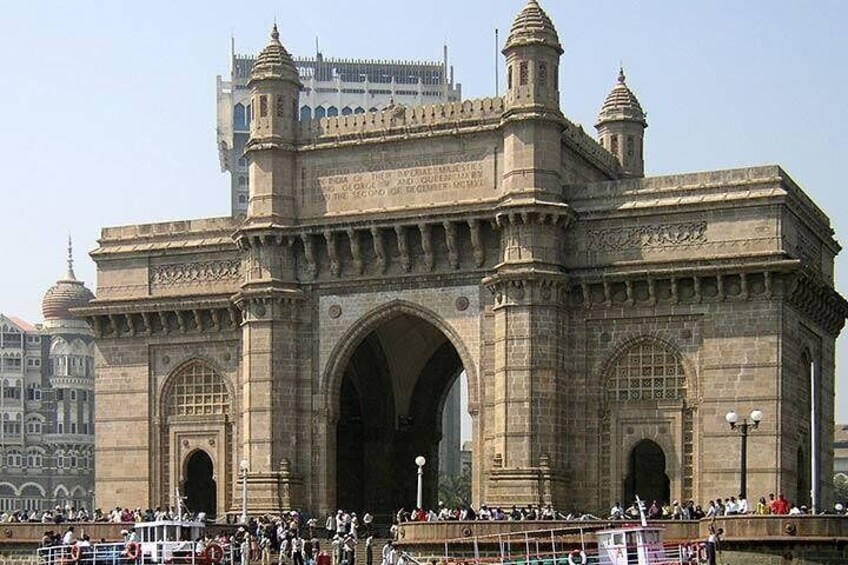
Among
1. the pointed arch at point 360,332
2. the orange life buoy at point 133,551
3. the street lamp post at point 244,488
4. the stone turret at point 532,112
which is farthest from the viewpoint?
the pointed arch at point 360,332

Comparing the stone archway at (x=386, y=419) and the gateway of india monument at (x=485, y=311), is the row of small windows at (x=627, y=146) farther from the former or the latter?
the stone archway at (x=386, y=419)

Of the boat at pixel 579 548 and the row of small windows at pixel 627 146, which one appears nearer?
the boat at pixel 579 548

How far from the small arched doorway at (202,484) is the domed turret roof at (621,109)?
59.5 feet

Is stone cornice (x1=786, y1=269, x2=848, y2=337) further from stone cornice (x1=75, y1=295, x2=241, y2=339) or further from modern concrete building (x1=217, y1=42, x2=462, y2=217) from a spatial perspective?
modern concrete building (x1=217, y1=42, x2=462, y2=217)

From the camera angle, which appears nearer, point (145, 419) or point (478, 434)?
point (478, 434)

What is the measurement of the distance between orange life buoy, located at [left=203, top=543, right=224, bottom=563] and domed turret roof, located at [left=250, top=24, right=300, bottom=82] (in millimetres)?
15594

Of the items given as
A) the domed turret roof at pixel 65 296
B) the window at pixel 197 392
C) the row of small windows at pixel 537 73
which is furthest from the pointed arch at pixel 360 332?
the domed turret roof at pixel 65 296

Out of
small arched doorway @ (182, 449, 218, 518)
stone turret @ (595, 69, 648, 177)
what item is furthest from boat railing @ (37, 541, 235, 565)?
stone turret @ (595, 69, 648, 177)

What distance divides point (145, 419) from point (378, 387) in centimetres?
791

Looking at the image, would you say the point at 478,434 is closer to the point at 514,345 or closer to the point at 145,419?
the point at 514,345

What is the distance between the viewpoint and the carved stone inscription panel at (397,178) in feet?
166

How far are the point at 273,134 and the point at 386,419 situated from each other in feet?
36.5

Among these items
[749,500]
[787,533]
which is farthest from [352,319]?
[787,533]

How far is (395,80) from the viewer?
139 m
